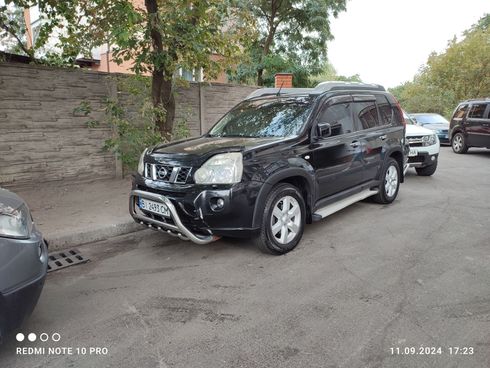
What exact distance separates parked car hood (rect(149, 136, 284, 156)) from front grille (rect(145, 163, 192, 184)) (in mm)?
178

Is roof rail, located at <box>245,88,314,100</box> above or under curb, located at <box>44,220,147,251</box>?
above

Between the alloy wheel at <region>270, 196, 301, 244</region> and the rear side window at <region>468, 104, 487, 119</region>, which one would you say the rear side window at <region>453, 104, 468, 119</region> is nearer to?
the rear side window at <region>468, 104, 487, 119</region>

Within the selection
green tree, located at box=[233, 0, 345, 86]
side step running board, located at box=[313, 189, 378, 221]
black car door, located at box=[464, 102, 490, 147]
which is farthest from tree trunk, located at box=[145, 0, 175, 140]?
black car door, located at box=[464, 102, 490, 147]

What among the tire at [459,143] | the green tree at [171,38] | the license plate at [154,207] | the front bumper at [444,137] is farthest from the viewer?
the front bumper at [444,137]

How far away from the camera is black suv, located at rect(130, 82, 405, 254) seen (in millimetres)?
3775

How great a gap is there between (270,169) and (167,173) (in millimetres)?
1094

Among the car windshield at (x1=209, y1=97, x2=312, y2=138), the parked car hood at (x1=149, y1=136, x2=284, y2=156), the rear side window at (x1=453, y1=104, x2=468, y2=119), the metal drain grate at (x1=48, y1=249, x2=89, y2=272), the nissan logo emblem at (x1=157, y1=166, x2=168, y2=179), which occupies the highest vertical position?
the rear side window at (x1=453, y1=104, x2=468, y2=119)

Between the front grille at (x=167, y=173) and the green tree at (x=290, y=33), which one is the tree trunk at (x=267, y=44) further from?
the front grille at (x=167, y=173)

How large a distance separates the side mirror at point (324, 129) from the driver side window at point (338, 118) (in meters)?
0.18

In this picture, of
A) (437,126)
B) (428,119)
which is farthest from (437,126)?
(428,119)

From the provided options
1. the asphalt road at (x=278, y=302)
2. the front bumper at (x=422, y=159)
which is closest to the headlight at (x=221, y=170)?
the asphalt road at (x=278, y=302)

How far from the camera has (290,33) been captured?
15.3 m

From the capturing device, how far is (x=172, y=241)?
4676 mm

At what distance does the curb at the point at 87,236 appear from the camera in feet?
14.9
